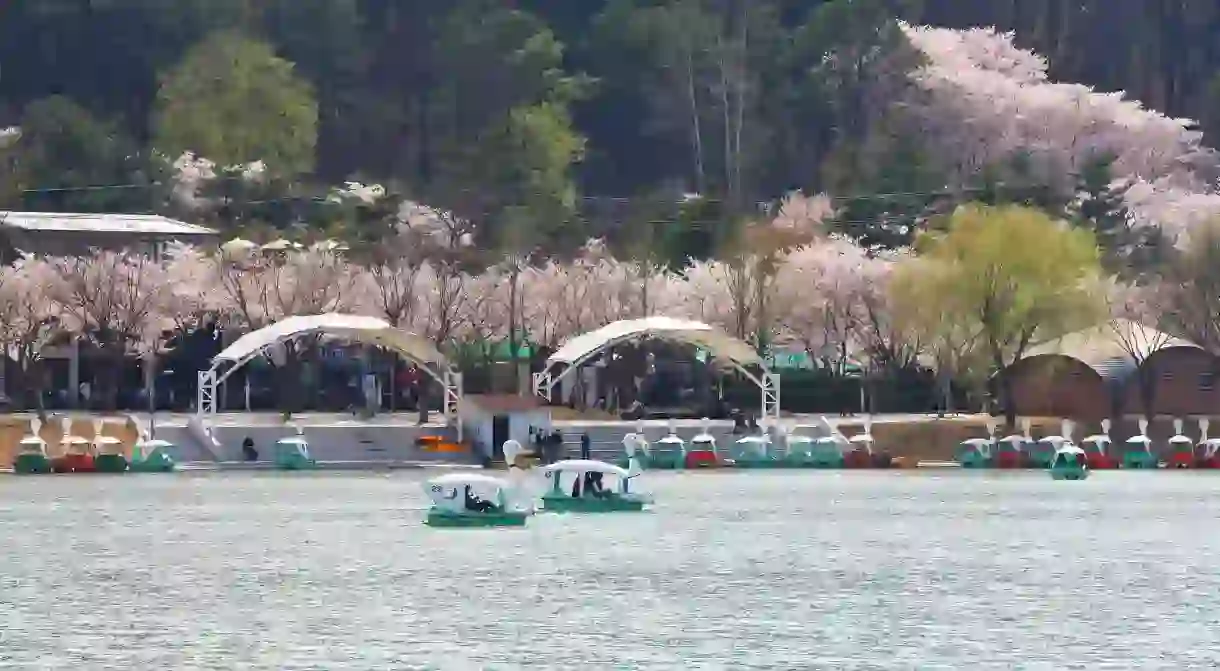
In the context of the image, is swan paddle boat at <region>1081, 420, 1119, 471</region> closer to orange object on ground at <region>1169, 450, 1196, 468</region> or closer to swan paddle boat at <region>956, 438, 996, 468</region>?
orange object on ground at <region>1169, 450, 1196, 468</region>

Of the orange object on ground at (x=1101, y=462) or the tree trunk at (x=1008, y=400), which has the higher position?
the tree trunk at (x=1008, y=400)

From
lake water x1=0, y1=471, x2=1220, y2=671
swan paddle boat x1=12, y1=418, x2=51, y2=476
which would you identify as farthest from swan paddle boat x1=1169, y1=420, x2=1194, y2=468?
swan paddle boat x1=12, y1=418, x2=51, y2=476

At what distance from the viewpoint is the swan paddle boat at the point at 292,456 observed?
72.9 metres

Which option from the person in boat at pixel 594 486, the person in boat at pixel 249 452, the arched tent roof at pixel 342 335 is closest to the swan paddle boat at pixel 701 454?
the arched tent roof at pixel 342 335

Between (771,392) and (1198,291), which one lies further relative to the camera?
(1198,291)

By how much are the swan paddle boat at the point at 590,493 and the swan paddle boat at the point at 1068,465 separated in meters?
16.4

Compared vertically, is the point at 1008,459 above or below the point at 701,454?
below

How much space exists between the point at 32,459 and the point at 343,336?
1021 cm

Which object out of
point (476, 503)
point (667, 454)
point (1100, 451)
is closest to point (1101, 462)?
point (1100, 451)

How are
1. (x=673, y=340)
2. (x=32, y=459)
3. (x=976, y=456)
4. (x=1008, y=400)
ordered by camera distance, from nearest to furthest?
(x=32, y=459)
(x=976, y=456)
(x=673, y=340)
(x=1008, y=400)

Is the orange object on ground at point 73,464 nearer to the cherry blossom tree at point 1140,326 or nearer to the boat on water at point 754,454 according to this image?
the boat on water at point 754,454

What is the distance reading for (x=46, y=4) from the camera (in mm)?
116000

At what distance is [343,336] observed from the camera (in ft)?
256

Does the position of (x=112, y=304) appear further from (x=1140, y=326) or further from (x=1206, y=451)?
(x=1206, y=451)
